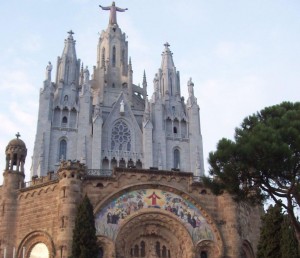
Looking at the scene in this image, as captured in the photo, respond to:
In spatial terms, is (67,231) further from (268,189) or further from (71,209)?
(268,189)

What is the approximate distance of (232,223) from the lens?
33094mm

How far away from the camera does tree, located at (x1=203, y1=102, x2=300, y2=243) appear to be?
23.9 m

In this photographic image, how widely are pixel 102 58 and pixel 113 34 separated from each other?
14.9ft

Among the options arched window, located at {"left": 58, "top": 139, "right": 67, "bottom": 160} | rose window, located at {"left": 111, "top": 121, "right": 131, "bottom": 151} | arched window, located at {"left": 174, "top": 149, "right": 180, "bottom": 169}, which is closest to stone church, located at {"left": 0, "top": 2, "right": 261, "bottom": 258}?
arched window, located at {"left": 58, "top": 139, "right": 67, "bottom": 160}

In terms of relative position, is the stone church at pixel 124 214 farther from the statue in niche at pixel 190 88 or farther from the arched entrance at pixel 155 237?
the statue in niche at pixel 190 88

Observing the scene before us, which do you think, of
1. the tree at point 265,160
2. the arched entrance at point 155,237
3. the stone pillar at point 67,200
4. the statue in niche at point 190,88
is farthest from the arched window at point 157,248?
the statue in niche at point 190,88

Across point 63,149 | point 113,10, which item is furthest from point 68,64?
point 113,10


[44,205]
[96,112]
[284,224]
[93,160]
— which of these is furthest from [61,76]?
[284,224]

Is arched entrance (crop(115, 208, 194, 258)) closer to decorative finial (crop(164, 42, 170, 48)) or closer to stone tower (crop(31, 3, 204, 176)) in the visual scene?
stone tower (crop(31, 3, 204, 176))

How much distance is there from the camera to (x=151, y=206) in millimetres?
32625

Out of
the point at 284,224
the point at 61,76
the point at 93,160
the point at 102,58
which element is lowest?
the point at 284,224

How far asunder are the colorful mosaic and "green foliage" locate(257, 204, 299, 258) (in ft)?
13.0

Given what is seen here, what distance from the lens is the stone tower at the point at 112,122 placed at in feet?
198

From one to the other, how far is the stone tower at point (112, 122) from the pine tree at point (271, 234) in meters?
29.6
